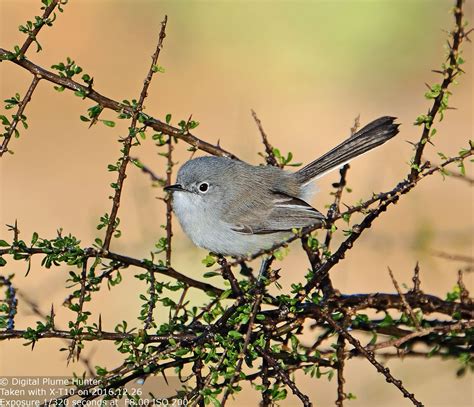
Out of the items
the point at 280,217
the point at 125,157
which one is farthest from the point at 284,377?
the point at 280,217

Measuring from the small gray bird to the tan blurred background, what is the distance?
1.84 m

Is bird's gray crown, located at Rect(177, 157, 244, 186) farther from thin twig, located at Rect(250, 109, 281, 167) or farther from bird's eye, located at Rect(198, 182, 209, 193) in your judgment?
thin twig, located at Rect(250, 109, 281, 167)

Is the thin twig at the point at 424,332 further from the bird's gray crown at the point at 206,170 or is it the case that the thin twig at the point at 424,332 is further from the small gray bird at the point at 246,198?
the bird's gray crown at the point at 206,170

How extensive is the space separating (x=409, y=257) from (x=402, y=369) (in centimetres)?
188

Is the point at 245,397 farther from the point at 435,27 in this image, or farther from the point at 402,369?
the point at 435,27

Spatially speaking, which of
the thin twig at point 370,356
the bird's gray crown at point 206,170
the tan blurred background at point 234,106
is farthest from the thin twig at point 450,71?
the tan blurred background at point 234,106

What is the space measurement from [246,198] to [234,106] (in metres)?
4.75

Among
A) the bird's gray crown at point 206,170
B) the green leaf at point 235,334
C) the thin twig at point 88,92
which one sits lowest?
the green leaf at point 235,334

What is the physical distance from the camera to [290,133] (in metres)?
8.99

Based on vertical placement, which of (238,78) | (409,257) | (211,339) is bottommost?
(211,339)

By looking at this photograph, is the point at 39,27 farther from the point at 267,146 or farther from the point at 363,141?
the point at 363,141

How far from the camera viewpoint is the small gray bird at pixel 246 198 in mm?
4316

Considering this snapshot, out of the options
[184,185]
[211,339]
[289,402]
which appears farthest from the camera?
[289,402]

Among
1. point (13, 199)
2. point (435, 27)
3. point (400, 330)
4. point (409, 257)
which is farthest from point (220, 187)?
point (435, 27)
